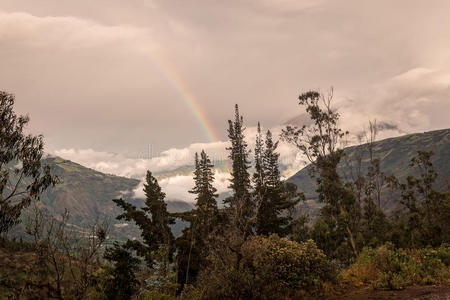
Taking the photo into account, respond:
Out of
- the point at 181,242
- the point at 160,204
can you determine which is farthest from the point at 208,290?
the point at 160,204

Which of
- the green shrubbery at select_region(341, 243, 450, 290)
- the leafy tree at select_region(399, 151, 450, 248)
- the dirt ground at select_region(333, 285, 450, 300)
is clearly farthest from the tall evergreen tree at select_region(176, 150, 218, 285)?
the leafy tree at select_region(399, 151, 450, 248)

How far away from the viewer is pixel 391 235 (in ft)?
109

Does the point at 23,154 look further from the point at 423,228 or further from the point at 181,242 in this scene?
the point at 423,228

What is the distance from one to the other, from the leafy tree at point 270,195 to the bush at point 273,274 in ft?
17.9

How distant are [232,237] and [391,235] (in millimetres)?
25742

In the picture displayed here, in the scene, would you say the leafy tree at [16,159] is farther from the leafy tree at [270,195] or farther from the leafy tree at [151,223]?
the leafy tree at [270,195]

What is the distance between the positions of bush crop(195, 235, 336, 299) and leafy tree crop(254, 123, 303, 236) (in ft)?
17.9

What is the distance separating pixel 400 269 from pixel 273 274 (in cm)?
552

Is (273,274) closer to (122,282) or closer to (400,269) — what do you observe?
(400,269)

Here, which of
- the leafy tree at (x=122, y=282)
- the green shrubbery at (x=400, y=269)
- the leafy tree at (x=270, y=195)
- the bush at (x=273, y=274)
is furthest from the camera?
the leafy tree at (x=270, y=195)

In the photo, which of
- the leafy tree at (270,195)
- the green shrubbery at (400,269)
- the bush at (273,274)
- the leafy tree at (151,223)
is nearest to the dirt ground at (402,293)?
the green shrubbery at (400,269)

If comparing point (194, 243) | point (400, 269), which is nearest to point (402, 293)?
point (400, 269)

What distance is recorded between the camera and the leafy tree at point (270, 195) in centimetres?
3206

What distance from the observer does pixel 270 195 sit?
33.2 m
